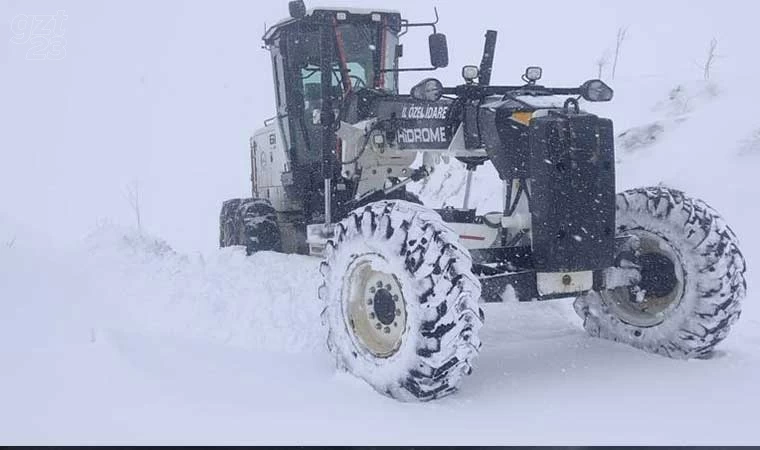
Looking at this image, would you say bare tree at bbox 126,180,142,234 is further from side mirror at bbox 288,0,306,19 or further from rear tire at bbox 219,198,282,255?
side mirror at bbox 288,0,306,19

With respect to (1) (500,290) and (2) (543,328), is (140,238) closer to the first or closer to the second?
(2) (543,328)

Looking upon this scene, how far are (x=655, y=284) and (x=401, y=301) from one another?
1983 millimetres

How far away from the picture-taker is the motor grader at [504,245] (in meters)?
4.09

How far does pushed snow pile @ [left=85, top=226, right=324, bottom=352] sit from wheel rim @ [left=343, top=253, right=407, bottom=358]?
815 mm

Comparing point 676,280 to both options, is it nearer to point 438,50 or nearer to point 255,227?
point 438,50

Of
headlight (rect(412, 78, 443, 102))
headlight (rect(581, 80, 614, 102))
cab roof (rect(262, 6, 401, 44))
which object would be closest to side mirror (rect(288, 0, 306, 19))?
cab roof (rect(262, 6, 401, 44))

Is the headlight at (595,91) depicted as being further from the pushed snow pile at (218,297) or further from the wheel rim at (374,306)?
the pushed snow pile at (218,297)

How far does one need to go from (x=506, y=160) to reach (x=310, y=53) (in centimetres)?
389

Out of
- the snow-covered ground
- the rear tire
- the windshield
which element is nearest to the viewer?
the snow-covered ground

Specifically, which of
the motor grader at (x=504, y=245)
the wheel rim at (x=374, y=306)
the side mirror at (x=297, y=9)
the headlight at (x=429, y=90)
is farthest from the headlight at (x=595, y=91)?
the side mirror at (x=297, y=9)

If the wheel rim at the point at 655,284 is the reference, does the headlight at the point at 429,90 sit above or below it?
above

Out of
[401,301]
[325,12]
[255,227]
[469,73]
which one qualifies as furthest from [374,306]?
[255,227]

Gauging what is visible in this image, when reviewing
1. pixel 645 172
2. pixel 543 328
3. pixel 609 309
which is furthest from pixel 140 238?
pixel 645 172

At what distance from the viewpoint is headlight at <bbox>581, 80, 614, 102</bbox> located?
5074 millimetres
